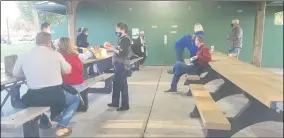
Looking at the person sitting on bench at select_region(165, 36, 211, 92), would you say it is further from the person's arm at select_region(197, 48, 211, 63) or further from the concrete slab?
the concrete slab

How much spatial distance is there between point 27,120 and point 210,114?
1.59 m

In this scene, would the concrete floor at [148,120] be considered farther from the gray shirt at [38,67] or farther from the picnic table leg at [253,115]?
the gray shirt at [38,67]

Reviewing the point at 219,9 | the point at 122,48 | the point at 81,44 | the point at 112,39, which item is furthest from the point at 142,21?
the point at 122,48

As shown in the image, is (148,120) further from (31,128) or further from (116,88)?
(31,128)

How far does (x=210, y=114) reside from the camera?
2.67 metres

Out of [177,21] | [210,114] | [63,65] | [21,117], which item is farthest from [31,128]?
[177,21]

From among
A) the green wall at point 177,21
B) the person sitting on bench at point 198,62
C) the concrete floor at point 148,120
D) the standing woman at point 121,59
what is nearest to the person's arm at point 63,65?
the concrete floor at point 148,120

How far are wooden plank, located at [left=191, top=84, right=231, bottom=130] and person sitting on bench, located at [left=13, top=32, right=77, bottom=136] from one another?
141 cm

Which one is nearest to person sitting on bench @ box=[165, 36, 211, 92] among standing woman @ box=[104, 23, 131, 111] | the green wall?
standing woman @ box=[104, 23, 131, 111]

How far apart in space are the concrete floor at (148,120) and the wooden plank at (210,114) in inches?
15.7

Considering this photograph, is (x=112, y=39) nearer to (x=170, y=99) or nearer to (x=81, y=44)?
(x=81, y=44)

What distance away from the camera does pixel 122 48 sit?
4.02 metres

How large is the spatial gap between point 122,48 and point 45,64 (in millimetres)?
1394

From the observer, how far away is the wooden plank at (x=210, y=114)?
2395 mm
